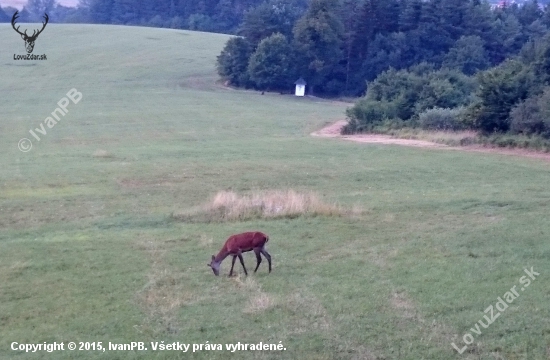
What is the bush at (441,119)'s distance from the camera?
1700 inches

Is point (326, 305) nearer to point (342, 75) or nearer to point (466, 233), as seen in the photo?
point (466, 233)

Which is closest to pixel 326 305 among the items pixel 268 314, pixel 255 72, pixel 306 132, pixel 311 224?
pixel 268 314

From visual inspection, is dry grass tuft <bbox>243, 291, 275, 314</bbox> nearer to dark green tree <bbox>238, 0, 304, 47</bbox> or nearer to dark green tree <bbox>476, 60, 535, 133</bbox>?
dark green tree <bbox>476, 60, 535, 133</bbox>

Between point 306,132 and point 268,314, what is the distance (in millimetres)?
35933

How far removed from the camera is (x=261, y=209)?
67.2 feet

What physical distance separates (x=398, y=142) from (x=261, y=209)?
22111 mm

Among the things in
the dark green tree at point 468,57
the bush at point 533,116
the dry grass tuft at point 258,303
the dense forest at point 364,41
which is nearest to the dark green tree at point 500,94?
the bush at point 533,116

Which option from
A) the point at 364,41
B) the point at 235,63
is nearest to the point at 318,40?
the point at 364,41

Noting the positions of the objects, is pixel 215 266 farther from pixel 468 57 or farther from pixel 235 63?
pixel 235 63

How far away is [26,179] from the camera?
28094mm

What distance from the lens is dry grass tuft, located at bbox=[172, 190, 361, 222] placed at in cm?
2019

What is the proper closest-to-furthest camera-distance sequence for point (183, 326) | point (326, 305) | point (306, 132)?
1. point (183, 326)
2. point (326, 305)
3. point (306, 132)

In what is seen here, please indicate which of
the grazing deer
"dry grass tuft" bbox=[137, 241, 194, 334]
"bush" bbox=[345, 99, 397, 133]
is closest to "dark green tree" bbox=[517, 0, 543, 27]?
"bush" bbox=[345, 99, 397, 133]

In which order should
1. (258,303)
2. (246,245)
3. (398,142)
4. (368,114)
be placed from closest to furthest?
(258,303) → (246,245) → (398,142) → (368,114)
